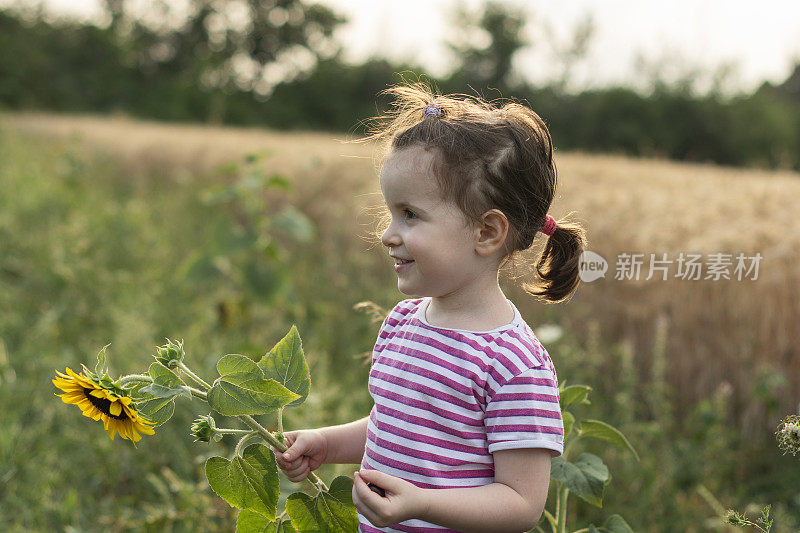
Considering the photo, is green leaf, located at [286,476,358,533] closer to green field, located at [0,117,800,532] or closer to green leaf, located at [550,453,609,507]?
green leaf, located at [550,453,609,507]

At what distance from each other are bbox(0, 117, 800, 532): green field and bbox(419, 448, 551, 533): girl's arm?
965 mm

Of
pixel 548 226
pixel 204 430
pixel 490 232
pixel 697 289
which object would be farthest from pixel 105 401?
pixel 697 289

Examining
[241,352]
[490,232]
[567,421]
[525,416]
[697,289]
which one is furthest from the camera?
[697,289]

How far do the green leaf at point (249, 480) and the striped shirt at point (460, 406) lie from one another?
0.59 ft

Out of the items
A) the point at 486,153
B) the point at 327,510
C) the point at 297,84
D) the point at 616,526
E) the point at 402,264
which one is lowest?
the point at 297,84

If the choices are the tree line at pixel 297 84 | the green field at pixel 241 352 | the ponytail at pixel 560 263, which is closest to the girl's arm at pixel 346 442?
the ponytail at pixel 560 263

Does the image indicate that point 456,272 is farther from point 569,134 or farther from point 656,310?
point 569,134

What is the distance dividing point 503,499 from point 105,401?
0.52 m

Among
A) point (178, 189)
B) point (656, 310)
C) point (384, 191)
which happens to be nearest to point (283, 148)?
point (178, 189)

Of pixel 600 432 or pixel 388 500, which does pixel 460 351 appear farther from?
pixel 600 432

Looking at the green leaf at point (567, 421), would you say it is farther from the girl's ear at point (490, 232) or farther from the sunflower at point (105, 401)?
the sunflower at point (105, 401)

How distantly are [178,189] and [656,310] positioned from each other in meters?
5.93

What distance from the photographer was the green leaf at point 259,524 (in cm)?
102

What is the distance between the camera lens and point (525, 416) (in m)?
0.97
